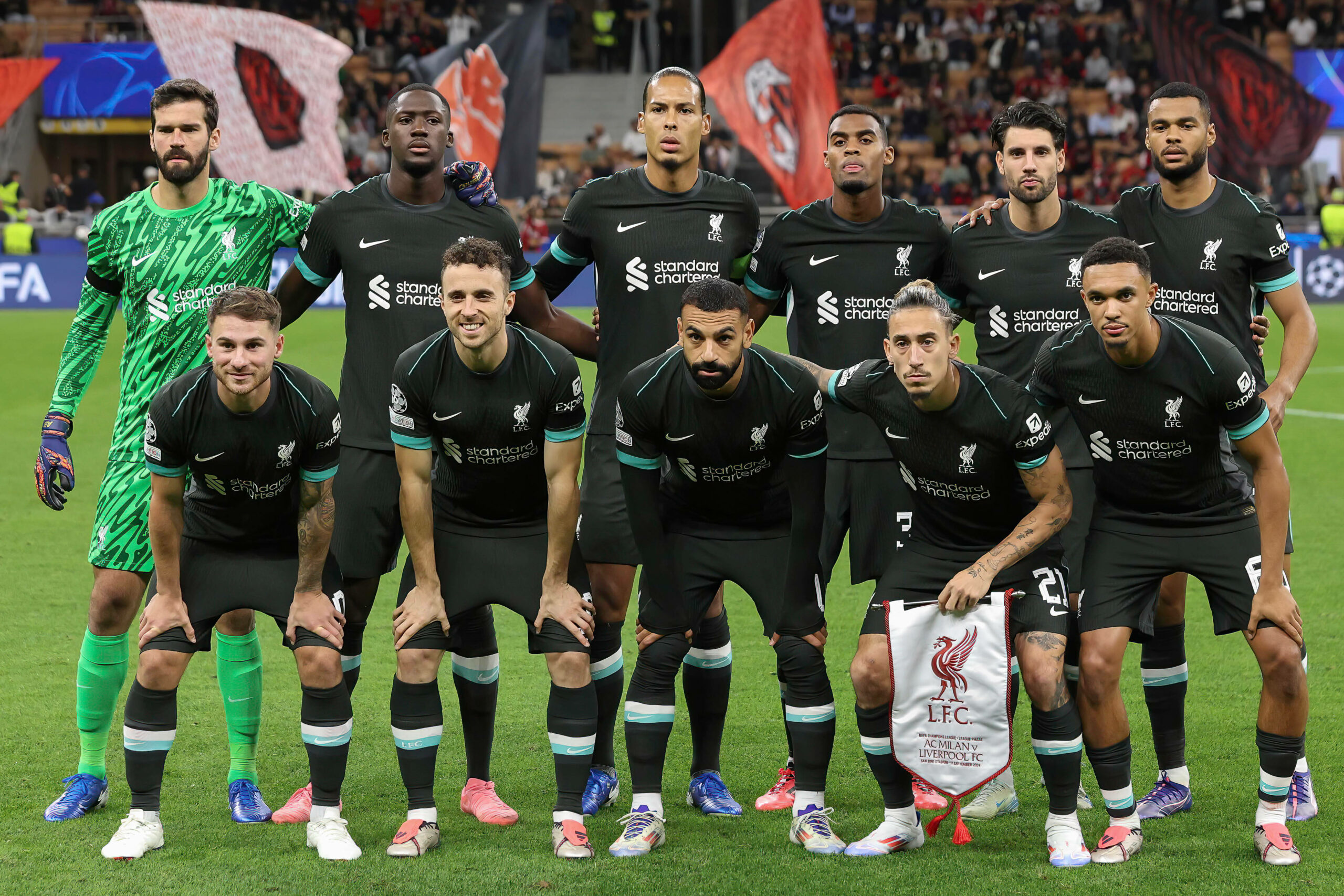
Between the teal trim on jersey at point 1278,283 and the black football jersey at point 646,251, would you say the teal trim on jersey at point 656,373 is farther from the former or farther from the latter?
the teal trim on jersey at point 1278,283

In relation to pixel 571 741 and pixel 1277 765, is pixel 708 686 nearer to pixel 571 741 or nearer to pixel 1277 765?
pixel 571 741

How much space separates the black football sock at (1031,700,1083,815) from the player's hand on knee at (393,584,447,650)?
82.4 inches

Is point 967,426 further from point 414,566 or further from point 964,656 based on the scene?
point 414,566

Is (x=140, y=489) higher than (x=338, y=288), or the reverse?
(x=338, y=288)

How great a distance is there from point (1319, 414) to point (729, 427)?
12444 millimetres

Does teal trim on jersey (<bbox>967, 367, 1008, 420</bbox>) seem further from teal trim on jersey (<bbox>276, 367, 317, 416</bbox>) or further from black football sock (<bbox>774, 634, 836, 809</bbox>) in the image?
teal trim on jersey (<bbox>276, 367, 317, 416</bbox>)

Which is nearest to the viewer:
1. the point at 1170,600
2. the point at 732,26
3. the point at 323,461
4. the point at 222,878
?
the point at 222,878

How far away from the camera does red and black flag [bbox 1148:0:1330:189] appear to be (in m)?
23.6

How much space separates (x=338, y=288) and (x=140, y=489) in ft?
57.9

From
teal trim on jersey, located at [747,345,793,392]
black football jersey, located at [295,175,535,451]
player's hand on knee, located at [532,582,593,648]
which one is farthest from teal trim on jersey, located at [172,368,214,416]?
teal trim on jersey, located at [747,345,793,392]

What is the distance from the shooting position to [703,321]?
→ 16.1 feet

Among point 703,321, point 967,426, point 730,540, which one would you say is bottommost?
point 730,540

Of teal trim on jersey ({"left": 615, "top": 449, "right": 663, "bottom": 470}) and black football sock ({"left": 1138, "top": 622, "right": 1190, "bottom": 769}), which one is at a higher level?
teal trim on jersey ({"left": 615, "top": 449, "right": 663, "bottom": 470})

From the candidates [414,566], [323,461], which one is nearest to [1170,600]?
[414,566]
